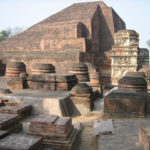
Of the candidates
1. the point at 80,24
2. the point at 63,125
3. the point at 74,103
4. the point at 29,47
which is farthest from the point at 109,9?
the point at 63,125

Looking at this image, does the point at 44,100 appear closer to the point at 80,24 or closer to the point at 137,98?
the point at 137,98

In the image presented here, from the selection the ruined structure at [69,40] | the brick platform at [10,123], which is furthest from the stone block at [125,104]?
the ruined structure at [69,40]

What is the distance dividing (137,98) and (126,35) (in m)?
9.69

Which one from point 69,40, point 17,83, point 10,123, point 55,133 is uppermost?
point 69,40

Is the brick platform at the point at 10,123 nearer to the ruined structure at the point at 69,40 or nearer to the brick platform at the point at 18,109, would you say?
the brick platform at the point at 18,109

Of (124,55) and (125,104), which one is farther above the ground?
(124,55)

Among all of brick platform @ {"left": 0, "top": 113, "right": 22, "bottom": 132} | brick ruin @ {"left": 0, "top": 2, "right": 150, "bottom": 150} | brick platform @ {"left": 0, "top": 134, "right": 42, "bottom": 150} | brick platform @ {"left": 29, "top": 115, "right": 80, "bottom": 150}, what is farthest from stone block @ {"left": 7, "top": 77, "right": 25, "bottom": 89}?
brick platform @ {"left": 0, "top": 134, "right": 42, "bottom": 150}

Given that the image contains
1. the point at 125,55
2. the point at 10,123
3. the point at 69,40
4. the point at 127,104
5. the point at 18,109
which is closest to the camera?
the point at 10,123

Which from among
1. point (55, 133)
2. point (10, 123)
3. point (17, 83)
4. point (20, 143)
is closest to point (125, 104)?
point (55, 133)

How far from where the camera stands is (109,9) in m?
21.3

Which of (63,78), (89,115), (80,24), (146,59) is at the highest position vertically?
(80,24)

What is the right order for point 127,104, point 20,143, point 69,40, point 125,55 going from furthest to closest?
1. point 69,40
2. point 125,55
3. point 127,104
4. point 20,143

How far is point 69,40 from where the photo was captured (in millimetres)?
15664

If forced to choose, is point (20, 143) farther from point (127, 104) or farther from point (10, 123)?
point (127, 104)
